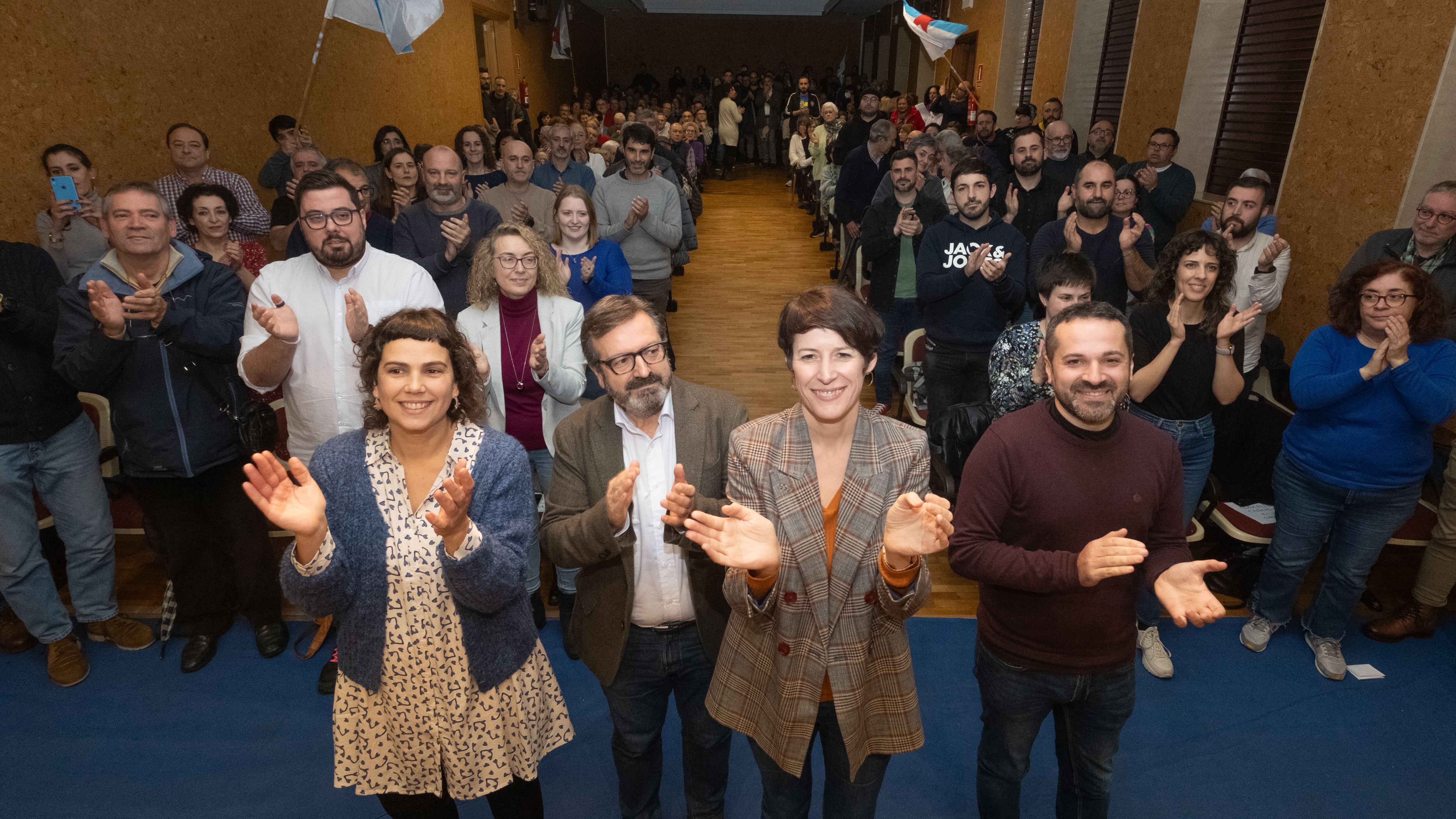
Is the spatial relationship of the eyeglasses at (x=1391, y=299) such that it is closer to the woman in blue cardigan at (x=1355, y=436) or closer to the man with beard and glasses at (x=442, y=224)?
the woman in blue cardigan at (x=1355, y=436)

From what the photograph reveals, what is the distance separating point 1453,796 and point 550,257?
3.64 meters

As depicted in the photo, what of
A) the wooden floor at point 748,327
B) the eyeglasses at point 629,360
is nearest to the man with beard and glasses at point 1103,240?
the wooden floor at point 748,327

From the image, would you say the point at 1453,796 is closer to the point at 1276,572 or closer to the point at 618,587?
the point at 1276,572

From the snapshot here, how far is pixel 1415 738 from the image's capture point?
281cm

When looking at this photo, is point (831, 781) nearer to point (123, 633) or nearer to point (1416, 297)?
point (1416, 297)

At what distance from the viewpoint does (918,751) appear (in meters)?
2.74

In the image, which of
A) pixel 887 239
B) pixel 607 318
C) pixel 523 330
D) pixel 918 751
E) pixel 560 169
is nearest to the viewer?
pixel 607 318

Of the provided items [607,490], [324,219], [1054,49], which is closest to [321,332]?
[324,219]

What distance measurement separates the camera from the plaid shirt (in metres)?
4.70

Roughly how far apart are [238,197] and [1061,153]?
19.5ft

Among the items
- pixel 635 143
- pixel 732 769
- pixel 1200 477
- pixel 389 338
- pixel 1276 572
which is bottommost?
pixel 732 769

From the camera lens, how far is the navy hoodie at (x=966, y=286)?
376 centimetres

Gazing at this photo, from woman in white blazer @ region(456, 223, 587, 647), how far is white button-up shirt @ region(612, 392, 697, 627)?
40.1 inches

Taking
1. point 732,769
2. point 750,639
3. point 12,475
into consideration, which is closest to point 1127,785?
point 732,769
